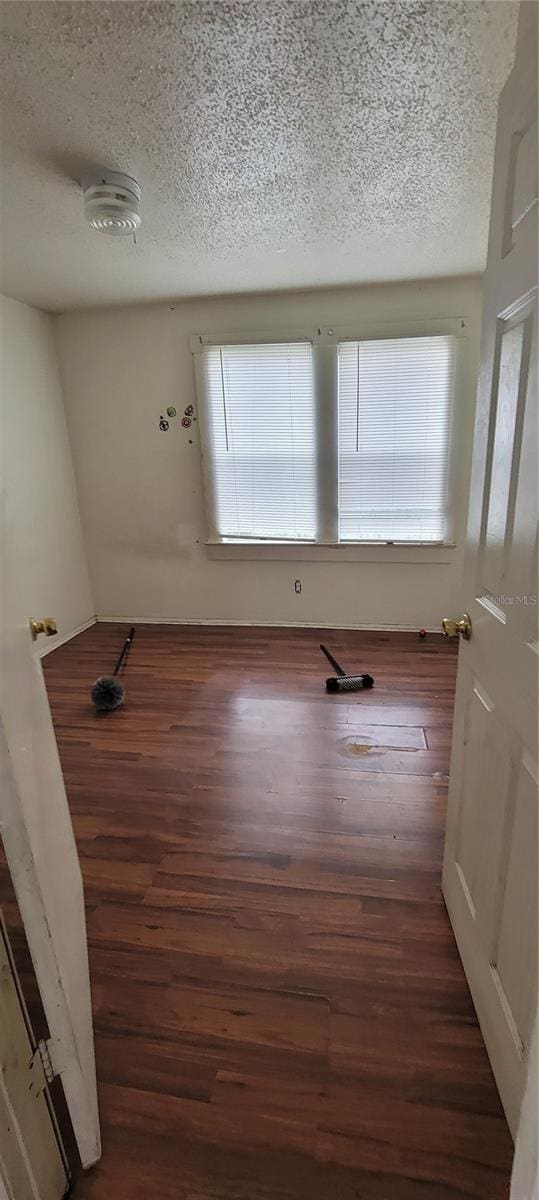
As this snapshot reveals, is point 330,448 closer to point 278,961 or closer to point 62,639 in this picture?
point 62,639

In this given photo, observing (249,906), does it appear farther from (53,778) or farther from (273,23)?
(273,23)

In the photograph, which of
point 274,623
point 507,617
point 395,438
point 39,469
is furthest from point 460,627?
point 39,469

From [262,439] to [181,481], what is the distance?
2.38ft

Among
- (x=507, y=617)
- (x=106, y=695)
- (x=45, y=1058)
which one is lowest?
(x=106, y=695)

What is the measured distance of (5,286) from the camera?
3.08 metres

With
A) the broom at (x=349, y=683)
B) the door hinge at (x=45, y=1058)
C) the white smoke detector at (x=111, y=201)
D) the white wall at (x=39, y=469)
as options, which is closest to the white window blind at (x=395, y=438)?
the broom at (x=349, y=683)

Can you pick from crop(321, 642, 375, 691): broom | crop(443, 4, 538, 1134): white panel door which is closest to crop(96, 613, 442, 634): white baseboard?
crop(321, 642, 375, 691): broom

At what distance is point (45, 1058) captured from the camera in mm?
969

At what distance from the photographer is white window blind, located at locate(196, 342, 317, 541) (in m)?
3.57

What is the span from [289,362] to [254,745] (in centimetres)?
256

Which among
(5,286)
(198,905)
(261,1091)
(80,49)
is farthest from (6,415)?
(261,1091)

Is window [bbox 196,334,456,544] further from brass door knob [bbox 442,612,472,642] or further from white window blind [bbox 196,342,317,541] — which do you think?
brass door knob [bbox 442,612,472,642]

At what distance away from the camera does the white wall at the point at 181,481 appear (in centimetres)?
345
